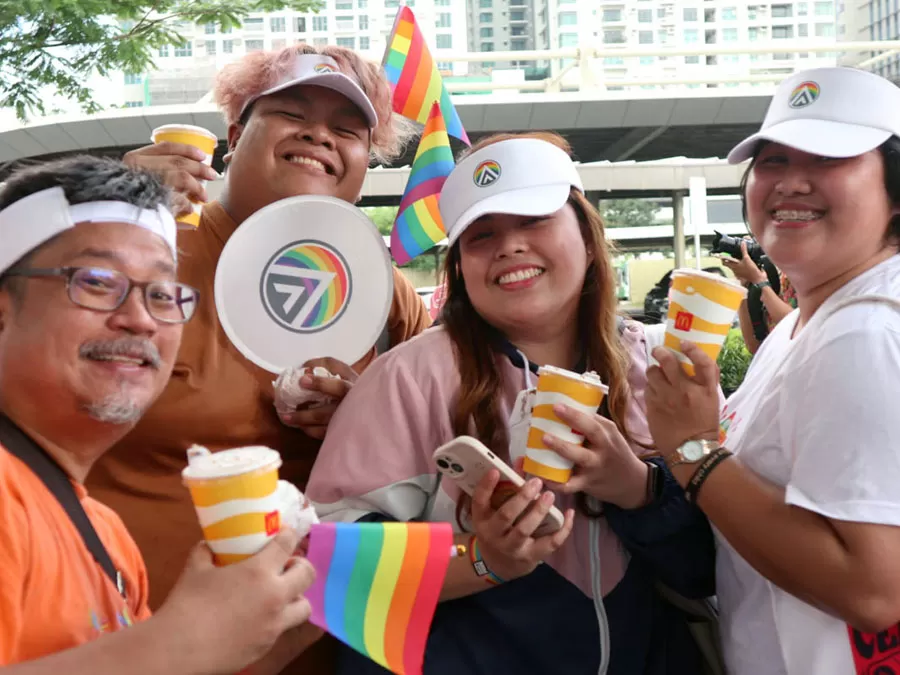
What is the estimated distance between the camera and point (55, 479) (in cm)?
158

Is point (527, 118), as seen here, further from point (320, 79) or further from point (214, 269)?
point (214, 269)

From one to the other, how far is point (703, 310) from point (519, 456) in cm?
59

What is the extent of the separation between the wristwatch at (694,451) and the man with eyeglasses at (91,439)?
1.00 m

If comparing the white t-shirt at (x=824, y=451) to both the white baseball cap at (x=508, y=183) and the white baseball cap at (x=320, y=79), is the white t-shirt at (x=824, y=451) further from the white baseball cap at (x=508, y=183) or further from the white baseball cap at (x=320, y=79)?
the white baseball cap at (x=320, y=79)

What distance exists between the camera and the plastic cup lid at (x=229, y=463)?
1335 millimetres

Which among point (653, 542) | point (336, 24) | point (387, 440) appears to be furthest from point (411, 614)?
point (336, 24)

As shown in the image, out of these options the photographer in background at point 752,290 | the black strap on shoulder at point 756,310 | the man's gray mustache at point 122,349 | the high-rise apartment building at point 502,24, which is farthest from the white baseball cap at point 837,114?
the high-rise apartment building at point 502,24

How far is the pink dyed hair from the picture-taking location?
117 inches

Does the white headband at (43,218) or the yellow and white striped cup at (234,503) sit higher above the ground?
the white headband at (43,218)

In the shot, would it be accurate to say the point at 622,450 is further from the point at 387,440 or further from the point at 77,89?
the point at 77,89

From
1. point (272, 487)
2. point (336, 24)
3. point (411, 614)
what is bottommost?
point (411, 614)

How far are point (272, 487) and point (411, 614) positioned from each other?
0.40 m

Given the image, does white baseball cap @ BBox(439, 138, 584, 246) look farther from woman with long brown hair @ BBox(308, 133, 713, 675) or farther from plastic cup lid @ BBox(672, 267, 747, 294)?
plastic cup lid @ BBox(672, 267, 747, 294)

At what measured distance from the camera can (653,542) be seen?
2.16 metres
